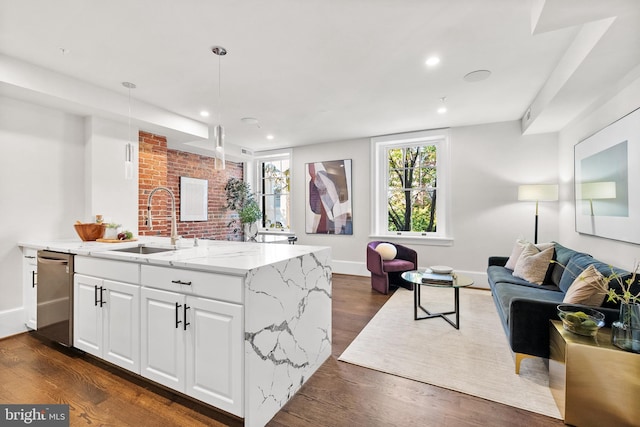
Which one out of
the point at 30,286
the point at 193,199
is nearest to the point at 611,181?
the point at 30,286

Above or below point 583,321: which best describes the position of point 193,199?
above

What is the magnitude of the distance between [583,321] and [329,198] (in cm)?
432

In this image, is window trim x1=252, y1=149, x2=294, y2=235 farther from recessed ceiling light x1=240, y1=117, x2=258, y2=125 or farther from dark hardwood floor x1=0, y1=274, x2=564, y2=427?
dark hardwood floor x1=0, y1=274, x2=564, y2=427

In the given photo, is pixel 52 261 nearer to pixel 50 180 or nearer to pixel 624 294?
pixel 50 180

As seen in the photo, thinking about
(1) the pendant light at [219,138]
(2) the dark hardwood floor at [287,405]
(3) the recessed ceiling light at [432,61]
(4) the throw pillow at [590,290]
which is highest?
(3) the recessed ceiling light at [432,61]

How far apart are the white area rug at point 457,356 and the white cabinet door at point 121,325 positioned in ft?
5.36

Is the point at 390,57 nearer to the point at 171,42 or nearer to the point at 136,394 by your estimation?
the point at 171,42

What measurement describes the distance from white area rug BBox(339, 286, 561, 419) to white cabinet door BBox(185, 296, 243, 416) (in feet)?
3.65

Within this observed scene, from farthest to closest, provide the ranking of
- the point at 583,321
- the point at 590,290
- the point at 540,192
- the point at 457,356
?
the point at 540,192 → the point at 457,356 → the point at 590,290 → the point at 583,321

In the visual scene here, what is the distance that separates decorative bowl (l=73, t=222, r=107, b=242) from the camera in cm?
296

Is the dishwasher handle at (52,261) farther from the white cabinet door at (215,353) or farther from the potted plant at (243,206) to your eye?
the potted plant at (243,206)

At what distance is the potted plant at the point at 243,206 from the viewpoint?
19.9ft

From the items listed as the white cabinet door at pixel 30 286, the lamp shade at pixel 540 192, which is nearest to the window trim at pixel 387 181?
the lamp shade at pixel 540 192

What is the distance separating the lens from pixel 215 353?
1.62 m
